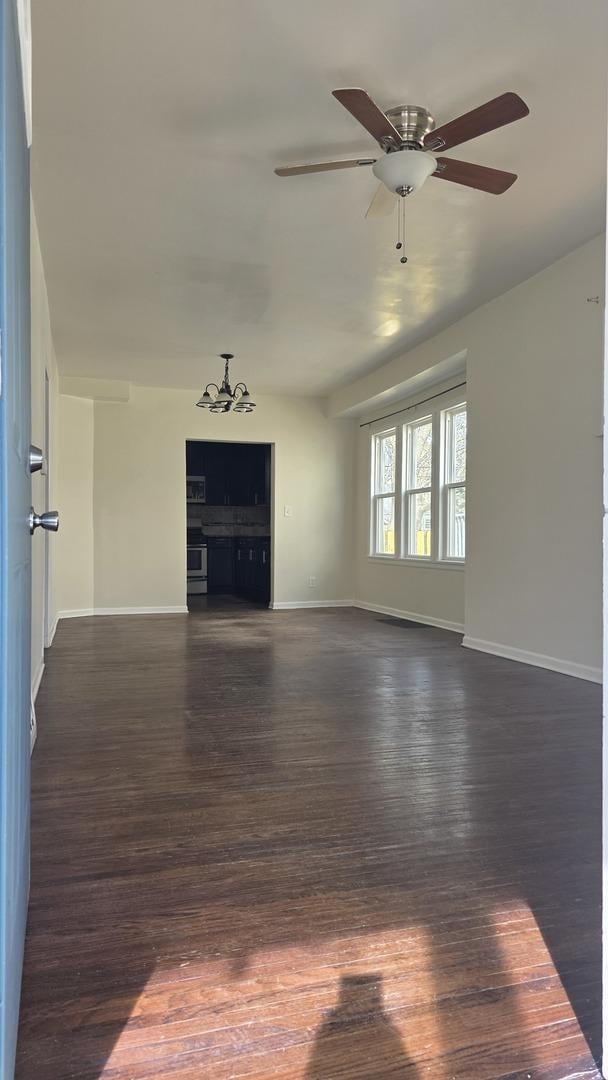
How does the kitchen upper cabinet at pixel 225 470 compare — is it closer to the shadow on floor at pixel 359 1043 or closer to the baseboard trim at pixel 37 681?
the baseboard trim at pixel 37 681

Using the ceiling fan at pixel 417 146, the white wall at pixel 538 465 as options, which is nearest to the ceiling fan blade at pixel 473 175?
the ceiling fan at pixel 417 146

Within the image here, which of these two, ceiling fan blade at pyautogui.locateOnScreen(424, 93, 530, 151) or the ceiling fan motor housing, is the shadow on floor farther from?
the ceiling fan motor housing

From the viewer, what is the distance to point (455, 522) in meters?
6.52

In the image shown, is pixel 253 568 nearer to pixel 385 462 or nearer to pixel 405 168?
pixel 385 462

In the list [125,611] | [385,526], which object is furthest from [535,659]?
[125,611]

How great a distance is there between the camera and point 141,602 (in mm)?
8047

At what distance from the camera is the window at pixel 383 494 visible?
316 inches

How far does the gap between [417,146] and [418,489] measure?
15.3 ft

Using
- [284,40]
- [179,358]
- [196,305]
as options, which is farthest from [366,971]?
[179,358]

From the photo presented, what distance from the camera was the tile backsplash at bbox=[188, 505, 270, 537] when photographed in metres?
10.2

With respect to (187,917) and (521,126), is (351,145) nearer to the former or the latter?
(521,126)

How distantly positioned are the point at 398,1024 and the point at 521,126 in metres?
3.27

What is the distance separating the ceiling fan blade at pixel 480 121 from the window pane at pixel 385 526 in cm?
536

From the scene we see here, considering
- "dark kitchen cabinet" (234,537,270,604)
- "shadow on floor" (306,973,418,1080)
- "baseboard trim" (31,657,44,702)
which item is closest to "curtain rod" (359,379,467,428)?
"dark kitchen cabinet" (234,537,270,604)
